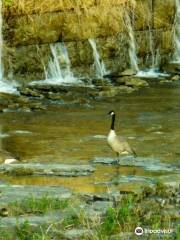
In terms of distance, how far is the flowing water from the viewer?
13062 mm

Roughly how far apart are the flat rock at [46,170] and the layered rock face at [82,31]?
381 inches

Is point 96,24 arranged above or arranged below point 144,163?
above

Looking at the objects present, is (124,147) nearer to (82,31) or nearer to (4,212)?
(4,212)

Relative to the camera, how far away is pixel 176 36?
→ 27.6m

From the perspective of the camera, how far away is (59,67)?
23.8m

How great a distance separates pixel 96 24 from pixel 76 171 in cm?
1225

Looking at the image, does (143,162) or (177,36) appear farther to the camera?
(177,36)

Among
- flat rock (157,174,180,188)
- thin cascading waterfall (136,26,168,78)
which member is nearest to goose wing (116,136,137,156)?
flat rock (157,174,180,188)

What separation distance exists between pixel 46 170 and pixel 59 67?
35.8 feet

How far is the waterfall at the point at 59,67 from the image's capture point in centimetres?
2352

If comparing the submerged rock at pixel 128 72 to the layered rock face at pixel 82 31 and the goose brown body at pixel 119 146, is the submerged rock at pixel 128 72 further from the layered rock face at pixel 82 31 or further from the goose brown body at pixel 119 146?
the goose brown body at pixel 119 146


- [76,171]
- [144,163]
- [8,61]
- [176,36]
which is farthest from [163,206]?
[176,36]

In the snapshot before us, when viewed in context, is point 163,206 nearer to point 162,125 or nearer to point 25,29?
point 162,125

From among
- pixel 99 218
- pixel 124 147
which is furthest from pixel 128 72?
pixel 99 218
